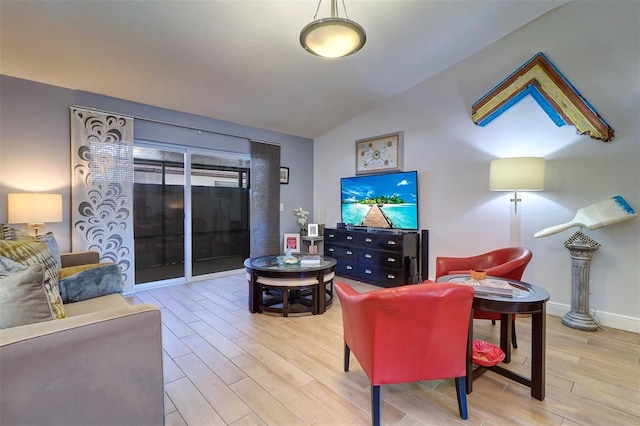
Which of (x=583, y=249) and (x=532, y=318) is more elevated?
(x=583, y=249)

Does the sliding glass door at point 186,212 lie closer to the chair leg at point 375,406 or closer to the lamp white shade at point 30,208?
the lamp white shade at point 30,208

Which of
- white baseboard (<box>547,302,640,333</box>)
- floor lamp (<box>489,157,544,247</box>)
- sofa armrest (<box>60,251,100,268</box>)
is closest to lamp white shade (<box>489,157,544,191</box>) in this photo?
floor lamp (<box>489,157,544,247</box>)

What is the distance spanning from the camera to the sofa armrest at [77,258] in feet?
9.14

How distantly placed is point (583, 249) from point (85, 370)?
3868 millimetres

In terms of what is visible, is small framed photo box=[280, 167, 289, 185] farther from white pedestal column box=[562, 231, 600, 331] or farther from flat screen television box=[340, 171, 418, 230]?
white pedestal column box=[562, 231, 600, 331]

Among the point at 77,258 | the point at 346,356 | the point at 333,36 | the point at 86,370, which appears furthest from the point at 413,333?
the point at 77,258

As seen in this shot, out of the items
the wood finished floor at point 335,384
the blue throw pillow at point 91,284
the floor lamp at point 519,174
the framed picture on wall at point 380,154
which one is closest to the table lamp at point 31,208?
the blue throw pillow at point 91,284

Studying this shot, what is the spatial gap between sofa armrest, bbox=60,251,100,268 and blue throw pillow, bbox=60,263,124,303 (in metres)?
0.62

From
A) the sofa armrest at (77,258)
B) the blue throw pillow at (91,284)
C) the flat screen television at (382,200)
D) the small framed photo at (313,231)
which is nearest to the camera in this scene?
the blue throw pillow at (91,284)

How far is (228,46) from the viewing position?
2943mm

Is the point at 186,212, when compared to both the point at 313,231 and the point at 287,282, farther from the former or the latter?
the point at 287,282

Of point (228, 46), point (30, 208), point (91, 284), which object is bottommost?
point (91, 284)

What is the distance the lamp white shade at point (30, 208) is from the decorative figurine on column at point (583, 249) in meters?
4.97

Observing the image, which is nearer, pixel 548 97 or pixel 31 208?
pixel 31 208
